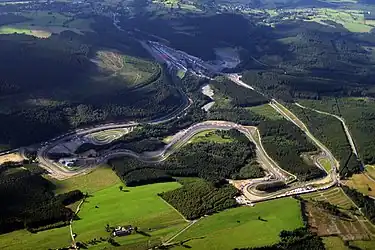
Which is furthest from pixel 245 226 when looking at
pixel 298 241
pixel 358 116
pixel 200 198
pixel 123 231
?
pixel 358 116

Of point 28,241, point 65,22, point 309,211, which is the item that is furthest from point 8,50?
point 309,211

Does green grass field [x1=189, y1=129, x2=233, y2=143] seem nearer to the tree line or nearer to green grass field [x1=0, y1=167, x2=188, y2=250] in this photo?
green grass field [x1=0, y1=167, x2=188, y2=250]

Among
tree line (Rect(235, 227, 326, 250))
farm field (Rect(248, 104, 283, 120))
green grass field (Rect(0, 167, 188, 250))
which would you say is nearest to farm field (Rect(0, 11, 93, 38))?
farm field (Rect(248, 104, 283, 120))

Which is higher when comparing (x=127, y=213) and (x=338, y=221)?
(x=127, y=213)

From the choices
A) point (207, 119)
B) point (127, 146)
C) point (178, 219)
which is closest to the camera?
point (178, 219)

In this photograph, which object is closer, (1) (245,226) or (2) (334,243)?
(2) (334,243)

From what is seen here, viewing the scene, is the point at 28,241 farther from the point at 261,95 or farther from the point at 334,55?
the point at 334,55

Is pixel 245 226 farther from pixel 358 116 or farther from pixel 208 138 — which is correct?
pixel 358 116

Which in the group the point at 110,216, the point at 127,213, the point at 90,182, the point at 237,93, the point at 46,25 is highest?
the point at 46,25
